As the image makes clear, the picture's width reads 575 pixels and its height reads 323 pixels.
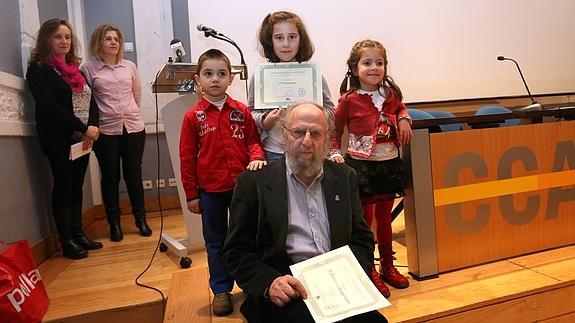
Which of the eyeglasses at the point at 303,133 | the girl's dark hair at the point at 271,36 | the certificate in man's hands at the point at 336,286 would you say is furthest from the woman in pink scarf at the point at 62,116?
the certificate in man's hands at the point at 336,286

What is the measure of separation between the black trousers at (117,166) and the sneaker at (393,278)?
5.66ft

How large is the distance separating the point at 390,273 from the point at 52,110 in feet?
6.41

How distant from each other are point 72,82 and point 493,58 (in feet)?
13.1

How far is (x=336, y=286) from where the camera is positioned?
1.19m

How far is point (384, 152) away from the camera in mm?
1723

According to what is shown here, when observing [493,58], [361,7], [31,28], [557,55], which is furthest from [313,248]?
[557,55]

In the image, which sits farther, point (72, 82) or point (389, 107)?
point (72, 82)

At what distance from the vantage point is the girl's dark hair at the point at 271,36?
1639mm

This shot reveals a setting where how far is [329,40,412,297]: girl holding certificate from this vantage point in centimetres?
169

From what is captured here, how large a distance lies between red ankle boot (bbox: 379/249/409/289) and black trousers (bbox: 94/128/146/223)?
1715 mm

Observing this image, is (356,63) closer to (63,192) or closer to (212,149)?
(212,149)

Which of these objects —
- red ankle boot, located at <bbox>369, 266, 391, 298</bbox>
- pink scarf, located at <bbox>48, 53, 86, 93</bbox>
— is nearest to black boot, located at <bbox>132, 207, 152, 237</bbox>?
pink scarf, located at <bbox>48, 53, 86, 93</bbox>

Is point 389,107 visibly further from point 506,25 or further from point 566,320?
point 506,25

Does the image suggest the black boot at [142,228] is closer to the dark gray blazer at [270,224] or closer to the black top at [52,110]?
the black top at [52,110]
